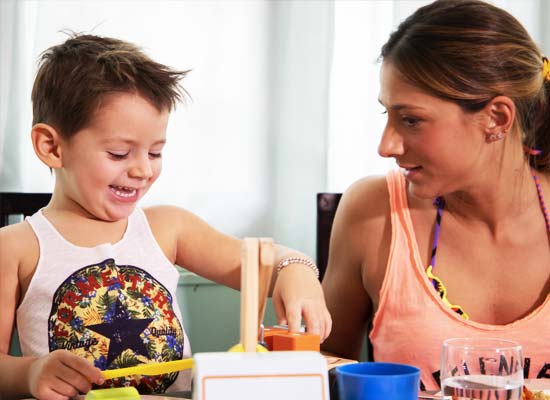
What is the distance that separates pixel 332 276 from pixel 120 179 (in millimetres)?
544

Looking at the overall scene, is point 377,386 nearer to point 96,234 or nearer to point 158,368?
point 158,368

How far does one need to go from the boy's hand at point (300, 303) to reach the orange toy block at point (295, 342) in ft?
0.24

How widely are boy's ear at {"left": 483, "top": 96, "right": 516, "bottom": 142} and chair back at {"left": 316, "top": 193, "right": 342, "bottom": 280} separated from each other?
0.61 m

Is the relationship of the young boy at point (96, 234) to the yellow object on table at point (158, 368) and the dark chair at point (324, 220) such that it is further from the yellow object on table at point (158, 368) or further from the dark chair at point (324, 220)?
the dark chair at point (324, 220)

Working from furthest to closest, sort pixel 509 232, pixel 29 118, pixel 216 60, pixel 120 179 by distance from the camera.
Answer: pixel 216 60, pixel 29 118, pixel 509 232, pixel 120 179

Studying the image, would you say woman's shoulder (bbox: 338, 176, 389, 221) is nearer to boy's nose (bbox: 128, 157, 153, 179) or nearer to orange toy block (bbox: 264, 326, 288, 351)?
boy's nose (bbox: 128, 157, 153, 179)

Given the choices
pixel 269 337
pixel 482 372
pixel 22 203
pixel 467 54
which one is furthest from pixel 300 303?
pixel 22 203

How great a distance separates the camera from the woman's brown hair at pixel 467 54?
134cm

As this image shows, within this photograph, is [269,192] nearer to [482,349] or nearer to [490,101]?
[490,101]

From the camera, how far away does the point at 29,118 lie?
6.59 ft

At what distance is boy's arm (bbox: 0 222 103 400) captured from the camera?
2.99 feet

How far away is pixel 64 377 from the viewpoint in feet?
3.01

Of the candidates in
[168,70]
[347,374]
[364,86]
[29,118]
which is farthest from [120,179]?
[364,86]

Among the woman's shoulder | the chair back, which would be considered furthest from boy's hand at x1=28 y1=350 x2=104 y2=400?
the chair back
